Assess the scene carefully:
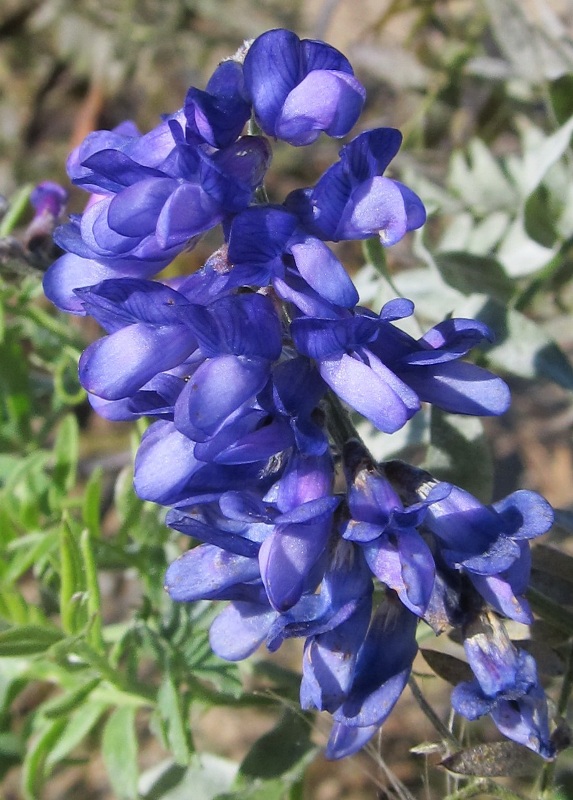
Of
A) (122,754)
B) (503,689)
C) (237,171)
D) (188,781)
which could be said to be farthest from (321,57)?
(188,781)

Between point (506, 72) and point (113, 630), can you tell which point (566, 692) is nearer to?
point (113, 630)

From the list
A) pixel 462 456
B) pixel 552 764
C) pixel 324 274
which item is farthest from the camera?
pixel 462 456

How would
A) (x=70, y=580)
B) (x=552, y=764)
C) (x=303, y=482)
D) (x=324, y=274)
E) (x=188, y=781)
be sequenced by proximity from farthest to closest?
(x=188, y=781), (x=70, y=580), (x=552, y=764), (x=303, y=482), (x=324, y=274)

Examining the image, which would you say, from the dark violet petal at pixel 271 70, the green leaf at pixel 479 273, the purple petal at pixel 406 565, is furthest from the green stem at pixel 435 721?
the green leaf at pixel 479 273

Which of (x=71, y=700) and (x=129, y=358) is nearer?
(x=129, y=358)

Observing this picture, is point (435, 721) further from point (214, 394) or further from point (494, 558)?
point (214, 394)

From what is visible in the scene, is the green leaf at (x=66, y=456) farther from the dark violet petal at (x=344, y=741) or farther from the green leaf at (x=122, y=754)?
the dark violet petal at (x=344, y=741)
